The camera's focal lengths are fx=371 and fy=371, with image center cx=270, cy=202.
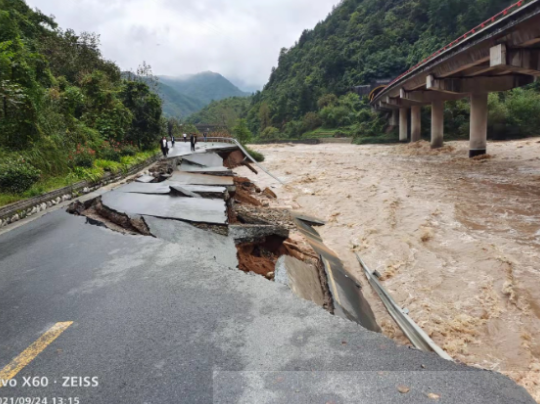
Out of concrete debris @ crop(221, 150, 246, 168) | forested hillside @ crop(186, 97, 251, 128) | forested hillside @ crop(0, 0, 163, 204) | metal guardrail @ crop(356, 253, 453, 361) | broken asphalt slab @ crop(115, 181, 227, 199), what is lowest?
metal guardrail @ crop(356, 253, 453, 361)

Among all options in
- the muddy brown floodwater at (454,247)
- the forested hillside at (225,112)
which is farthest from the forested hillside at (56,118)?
the forested hillside at (225,112)

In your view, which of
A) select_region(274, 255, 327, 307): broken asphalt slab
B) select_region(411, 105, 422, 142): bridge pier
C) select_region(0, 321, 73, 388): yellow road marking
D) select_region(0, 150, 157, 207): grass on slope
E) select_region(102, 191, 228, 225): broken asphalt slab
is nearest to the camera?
select_region(0, 321, 73, 388): yellow road marking

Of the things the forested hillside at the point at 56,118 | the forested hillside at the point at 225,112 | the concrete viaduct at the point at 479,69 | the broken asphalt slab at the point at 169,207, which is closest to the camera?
the broken asphalt slab at the point at 169,207

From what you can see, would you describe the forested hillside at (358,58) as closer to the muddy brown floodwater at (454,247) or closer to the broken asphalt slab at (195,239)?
the muddy brown floodwater at (454,247)

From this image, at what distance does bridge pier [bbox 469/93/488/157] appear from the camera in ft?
88.8

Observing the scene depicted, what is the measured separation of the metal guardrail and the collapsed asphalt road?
5.53ft

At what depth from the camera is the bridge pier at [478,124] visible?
27.1m

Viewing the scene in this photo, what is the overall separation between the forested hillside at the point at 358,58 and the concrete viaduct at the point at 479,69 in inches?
650

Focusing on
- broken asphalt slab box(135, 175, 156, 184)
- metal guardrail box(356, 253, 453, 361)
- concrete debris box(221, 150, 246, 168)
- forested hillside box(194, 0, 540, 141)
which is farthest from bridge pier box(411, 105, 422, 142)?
metal guardrail box(356, 253, 453, 361)

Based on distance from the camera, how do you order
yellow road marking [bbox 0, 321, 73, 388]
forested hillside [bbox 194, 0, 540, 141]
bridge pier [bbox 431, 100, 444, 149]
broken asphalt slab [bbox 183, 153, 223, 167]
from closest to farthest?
yellow road marking [bbox 0, 321, 73, 388] → broken asphalt slab [bbox 183, 153, 223, 167] → bridge pier [bbox 431, 100, 444, 149] → forested hillside [bbox 194, 0, 540, 141]

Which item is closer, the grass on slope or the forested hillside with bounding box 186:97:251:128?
the grass on slope

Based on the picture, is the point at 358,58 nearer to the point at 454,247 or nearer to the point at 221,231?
the point at 454,247

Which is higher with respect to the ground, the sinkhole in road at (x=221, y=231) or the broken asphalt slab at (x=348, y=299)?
the sinkhole in road at (x=221, y=231)

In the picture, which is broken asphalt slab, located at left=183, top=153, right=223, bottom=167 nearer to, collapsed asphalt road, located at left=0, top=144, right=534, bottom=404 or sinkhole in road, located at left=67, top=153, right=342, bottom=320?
sinkhole in road, located at left=67, top=153, right=342, bottom=320
